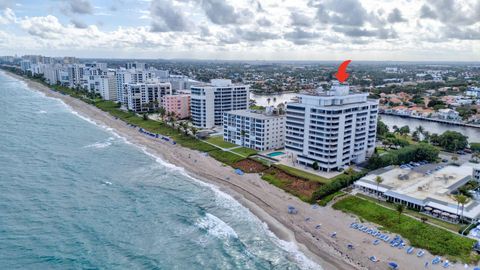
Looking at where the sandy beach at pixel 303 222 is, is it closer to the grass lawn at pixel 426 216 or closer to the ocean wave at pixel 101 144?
the grass lawn at pixel 426 216

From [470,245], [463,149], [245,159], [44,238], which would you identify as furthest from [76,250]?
[463,149]

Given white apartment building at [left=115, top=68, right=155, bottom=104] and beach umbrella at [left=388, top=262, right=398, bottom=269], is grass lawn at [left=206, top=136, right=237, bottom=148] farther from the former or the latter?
white apartment building at [left=115, top=68, right=155, bottom=104]

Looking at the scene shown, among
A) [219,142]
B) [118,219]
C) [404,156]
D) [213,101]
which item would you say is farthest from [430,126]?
[118,219]

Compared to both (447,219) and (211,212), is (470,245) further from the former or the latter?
(211,212)

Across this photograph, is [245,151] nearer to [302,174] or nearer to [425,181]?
[302,174]

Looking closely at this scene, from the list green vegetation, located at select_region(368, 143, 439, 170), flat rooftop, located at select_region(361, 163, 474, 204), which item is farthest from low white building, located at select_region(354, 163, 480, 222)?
green vegetation, located at select_region(368, 143, 439, 170)

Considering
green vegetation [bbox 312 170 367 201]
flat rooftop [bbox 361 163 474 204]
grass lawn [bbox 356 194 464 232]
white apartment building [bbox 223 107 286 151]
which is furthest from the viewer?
white apartment building [bbox 223 107 286 151]
